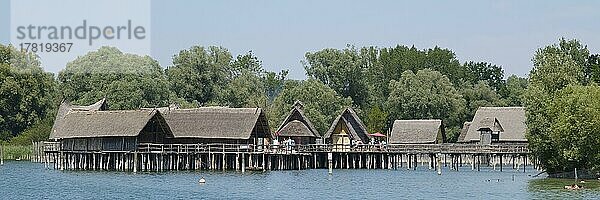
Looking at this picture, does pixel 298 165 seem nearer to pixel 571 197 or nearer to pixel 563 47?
pixel 571 197

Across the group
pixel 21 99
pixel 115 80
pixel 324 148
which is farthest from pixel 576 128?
pixel 21 99

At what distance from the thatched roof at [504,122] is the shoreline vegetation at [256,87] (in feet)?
17.7

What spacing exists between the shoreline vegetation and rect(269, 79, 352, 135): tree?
0.08 m

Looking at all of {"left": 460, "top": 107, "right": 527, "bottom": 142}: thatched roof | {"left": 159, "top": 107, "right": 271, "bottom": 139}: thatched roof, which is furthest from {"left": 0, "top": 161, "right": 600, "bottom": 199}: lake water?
{"left": 460, "top": 107, "right": 527, "bottom": 142}: thatched roof

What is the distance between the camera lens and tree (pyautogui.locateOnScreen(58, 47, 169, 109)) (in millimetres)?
98994

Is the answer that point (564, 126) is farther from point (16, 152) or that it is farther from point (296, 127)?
point (16, 152)

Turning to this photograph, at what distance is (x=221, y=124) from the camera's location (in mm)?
69250

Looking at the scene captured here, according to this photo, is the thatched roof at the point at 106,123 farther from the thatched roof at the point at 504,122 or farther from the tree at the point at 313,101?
the thatched roof at the point at 504,122

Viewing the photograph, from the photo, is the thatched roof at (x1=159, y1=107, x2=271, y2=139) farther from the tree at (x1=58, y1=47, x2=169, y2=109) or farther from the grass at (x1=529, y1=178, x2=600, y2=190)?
the tree at (x1=58, y1=47, x2=169, y2=109)

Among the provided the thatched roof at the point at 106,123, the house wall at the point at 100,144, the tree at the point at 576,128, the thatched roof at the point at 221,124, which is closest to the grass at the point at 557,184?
the tree at the point at 576,128

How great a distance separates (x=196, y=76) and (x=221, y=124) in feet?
118

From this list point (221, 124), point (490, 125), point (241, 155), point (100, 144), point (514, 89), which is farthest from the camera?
point (514, 89)

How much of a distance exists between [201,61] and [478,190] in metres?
57.0

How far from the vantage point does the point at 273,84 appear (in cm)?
12056
